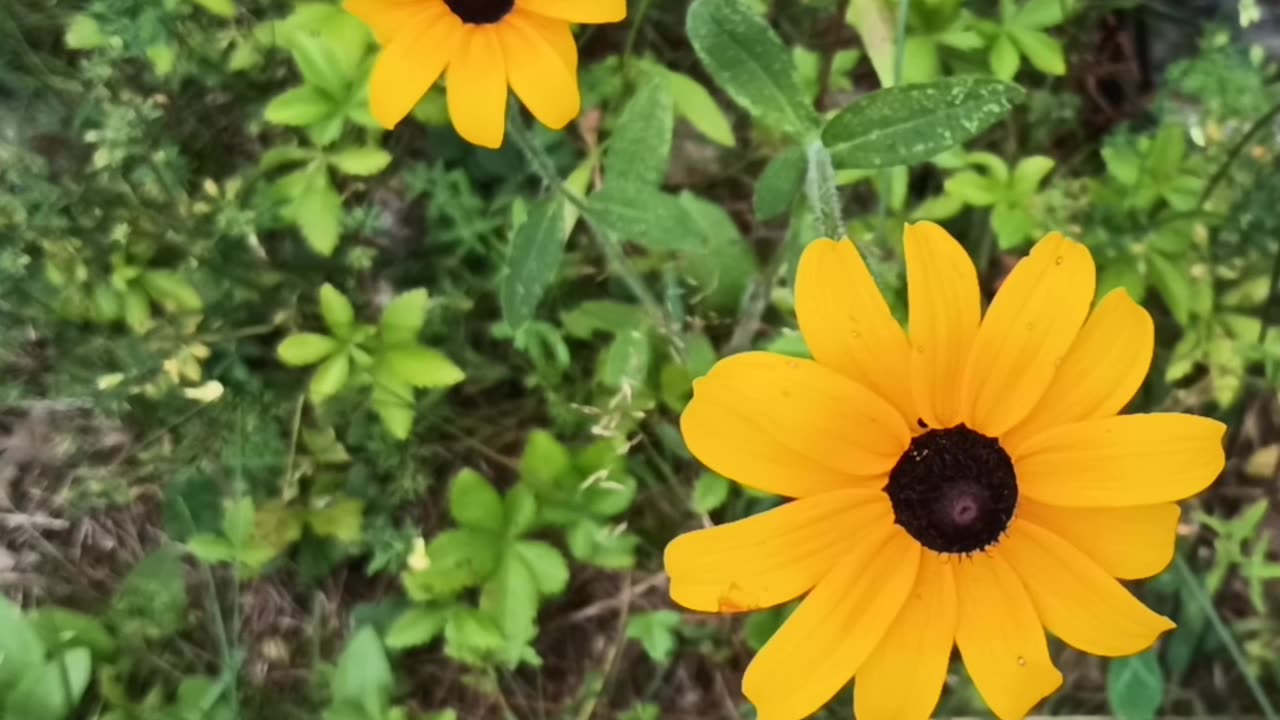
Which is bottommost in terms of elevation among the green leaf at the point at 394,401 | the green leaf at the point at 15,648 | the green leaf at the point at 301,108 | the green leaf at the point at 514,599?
the green leaf at the point at 15,648

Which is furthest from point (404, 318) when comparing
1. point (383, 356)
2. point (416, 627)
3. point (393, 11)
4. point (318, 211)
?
point (393, 11)

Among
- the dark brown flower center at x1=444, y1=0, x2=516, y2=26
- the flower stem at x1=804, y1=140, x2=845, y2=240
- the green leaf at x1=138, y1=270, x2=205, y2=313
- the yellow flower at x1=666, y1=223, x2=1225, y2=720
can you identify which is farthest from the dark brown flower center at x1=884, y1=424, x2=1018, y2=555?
the green leaf at x1=138, y1=270, x2=205, y2=313

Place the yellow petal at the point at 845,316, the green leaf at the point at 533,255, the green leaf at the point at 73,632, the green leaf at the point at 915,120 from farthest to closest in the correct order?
the green leaf at the point at 73,632
the green leaf at the point at 533,255
the green leaf at the point at 915,120
the yellow petal at the point at 845,316

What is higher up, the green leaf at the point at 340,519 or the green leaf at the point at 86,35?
the green leaf at the point at 86,35

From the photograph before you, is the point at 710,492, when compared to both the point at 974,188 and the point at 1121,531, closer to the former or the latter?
the point at 974,188

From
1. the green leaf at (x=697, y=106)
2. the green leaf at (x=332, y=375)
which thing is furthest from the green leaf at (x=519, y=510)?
the green leaf at (x=697, y=106)

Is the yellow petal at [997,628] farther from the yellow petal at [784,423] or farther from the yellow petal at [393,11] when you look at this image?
the yellow petal at [393,11]

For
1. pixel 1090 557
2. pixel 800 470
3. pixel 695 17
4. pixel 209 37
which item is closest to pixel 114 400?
pixel 209 37

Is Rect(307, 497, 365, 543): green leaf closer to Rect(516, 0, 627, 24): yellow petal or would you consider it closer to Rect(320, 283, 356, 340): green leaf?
A: Rect(320, 283, 356, 340): green leaf
